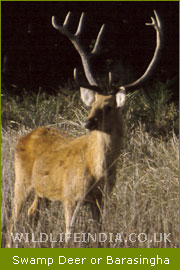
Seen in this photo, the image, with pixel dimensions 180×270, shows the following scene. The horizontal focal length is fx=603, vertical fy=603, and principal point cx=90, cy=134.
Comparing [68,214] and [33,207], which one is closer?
[68,214]

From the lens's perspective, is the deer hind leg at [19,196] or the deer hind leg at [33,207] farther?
the deer hind leg at [33,207]

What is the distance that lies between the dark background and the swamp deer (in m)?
5.99

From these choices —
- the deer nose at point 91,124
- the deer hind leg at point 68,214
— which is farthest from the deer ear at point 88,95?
the deer hind leg at point 68,214

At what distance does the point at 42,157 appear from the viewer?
6.39 meters

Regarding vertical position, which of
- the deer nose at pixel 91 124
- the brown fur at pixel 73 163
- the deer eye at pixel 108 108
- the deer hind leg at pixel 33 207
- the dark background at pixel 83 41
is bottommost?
the deer hind leg at pixel 33 207

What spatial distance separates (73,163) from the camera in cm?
598

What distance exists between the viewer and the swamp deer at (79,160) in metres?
5.70

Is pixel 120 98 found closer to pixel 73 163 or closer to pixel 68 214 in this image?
pixel 73 163

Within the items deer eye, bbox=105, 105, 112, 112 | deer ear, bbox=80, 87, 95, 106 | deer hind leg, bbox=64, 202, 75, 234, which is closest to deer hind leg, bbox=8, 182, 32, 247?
deer hind leg, bbox=64, 202, 75, 234

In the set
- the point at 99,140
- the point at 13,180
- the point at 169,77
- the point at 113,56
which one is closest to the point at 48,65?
the point at 113,56

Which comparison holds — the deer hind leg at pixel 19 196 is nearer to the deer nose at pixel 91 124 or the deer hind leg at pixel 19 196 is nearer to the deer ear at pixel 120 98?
the deer nose at pixel 91 124

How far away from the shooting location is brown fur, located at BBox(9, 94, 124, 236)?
570 centimetres

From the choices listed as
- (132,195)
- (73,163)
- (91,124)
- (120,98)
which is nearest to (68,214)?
(73,163)

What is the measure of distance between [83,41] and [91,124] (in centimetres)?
771
